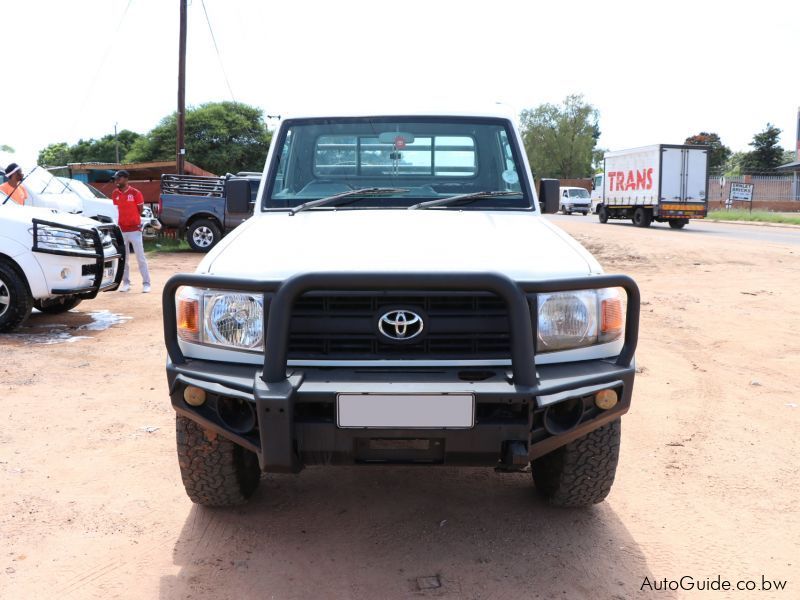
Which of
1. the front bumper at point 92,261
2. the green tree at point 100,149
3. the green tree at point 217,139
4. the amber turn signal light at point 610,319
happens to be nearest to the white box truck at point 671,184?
the front bumper at point 92,261

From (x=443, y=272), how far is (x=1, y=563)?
212cm

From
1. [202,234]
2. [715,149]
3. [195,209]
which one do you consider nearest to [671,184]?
[202,234]

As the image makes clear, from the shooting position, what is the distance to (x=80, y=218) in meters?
8.16

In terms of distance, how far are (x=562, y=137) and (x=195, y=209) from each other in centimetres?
5799

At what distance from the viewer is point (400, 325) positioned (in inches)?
110

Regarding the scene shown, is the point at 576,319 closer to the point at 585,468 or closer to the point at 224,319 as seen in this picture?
the point at 585,468

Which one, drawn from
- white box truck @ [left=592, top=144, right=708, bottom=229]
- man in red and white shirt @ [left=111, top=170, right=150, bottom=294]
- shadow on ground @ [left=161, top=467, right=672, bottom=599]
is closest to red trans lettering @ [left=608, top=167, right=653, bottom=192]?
white box truck @ [left=592, top=144, right=708, bottom=229]

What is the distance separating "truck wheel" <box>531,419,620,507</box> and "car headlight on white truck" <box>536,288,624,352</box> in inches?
17.1

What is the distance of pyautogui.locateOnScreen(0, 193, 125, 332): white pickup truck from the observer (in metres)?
7.30

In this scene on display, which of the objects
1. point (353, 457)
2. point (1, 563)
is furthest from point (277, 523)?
point (1, 563)

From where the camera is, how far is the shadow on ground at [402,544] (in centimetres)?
279

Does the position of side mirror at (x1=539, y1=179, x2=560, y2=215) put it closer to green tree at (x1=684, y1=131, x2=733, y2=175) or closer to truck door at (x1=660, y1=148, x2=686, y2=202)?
truck door at (x1=660, y1=148, x2=686, y2=202)

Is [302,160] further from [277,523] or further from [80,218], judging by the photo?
[80,218]

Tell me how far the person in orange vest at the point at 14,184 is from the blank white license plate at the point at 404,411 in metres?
6.99
